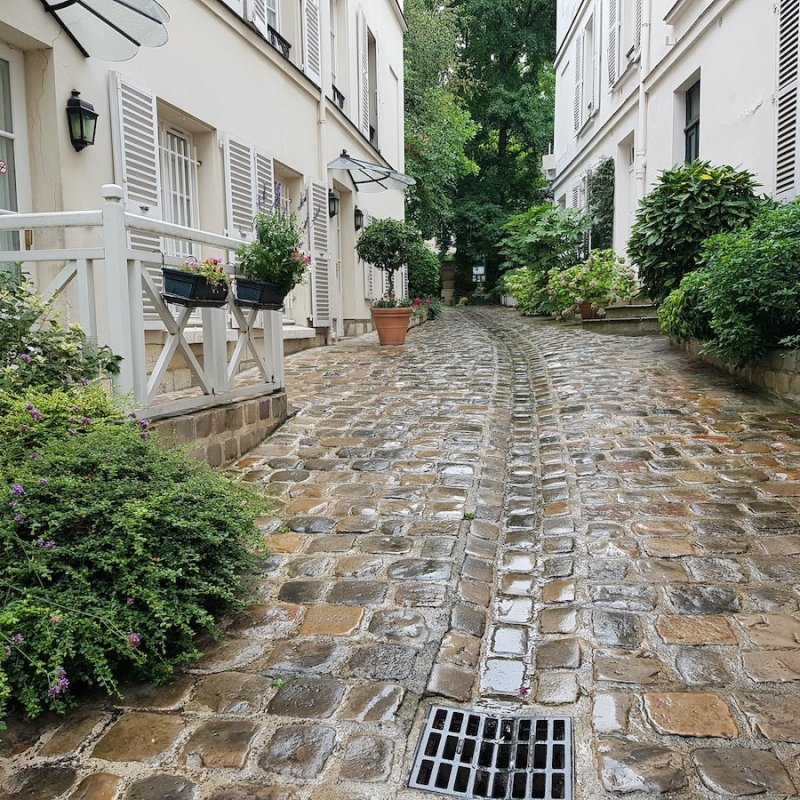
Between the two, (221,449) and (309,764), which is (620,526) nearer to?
(309,764)

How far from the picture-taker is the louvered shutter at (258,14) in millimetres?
8260

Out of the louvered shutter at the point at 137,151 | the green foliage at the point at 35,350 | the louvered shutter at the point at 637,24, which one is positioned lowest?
the green foliage at the point at 35,350

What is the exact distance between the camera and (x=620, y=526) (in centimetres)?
356

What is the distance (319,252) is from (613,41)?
8122 millimetres

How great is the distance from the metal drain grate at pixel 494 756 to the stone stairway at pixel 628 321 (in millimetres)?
9206

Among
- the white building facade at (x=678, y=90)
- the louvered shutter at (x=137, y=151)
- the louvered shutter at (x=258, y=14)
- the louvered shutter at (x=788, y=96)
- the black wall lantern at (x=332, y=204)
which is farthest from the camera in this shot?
the black wall lantern at (x=332, y=204)

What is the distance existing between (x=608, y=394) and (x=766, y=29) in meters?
4.80

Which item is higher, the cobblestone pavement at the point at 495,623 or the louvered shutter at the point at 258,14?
the louvered shutter at the point at 258,14

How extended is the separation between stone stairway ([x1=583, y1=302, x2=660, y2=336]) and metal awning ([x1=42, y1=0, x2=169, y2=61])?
7.60 m

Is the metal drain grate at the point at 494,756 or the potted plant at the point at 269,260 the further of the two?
the potted plant at the point at 269,260

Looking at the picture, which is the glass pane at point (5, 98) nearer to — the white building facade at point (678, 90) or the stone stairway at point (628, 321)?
the white building facade at point (678, 90)

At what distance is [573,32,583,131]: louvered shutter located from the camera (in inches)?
696

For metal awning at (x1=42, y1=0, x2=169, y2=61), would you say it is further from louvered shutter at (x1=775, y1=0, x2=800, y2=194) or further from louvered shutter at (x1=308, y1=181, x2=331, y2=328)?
louvered shutter at (x1=775, y1=0, x2=800, y2=194)

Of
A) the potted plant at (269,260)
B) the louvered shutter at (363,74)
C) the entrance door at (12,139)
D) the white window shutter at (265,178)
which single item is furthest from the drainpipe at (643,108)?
the entrance door at (12,139)
